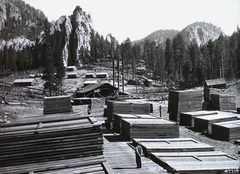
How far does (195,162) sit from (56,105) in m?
14.2

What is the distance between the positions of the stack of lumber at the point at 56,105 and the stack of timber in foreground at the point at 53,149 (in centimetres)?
1119

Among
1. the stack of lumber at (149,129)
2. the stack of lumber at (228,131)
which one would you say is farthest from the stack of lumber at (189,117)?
the stack of lumber at (149,129)

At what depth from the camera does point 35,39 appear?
15662 centimetres

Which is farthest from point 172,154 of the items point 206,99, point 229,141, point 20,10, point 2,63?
point 20,10

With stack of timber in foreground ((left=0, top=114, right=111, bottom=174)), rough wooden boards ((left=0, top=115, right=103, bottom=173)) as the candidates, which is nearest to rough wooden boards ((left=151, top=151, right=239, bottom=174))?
stack of timber in foreground ((left=0, top=114, right=111, bottom=174))

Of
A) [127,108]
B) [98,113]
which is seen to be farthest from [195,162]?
[98,113]

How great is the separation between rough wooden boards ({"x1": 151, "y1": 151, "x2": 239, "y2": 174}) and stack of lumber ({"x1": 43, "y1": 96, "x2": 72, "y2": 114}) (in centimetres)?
1203

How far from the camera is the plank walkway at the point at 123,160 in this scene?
795 centimetres

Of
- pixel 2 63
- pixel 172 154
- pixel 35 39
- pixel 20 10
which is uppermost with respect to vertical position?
pixel 20 10

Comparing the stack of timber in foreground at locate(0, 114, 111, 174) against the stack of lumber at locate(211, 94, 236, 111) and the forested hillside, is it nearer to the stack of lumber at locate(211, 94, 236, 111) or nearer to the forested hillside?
the stack of lumber at locate(211, 94, 236, 111)

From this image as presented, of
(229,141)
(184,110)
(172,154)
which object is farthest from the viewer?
(184,110)

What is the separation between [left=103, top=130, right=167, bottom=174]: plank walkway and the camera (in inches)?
313

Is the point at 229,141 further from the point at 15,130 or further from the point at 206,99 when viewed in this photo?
the point at 206,99

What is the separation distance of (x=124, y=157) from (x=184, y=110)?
12337mm
